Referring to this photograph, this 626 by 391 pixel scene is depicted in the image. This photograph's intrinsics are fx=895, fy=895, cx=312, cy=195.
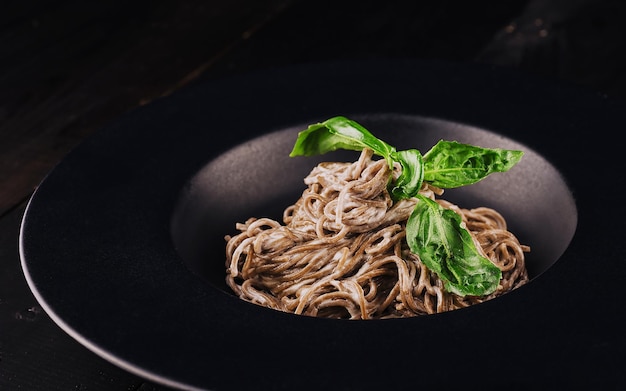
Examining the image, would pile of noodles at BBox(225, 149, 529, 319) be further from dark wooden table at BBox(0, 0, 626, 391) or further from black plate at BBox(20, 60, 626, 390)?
dark wooden table at BBox(0, 0, 626, 391)

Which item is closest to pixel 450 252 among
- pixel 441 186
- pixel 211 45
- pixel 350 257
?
pixel 441 186

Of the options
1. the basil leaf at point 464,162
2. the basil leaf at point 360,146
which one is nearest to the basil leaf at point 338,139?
the basil leaf at point 360,146

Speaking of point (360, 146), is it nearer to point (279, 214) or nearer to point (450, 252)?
point (450, 252)

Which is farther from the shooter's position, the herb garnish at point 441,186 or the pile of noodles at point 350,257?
the pile of noodles at point 350,257

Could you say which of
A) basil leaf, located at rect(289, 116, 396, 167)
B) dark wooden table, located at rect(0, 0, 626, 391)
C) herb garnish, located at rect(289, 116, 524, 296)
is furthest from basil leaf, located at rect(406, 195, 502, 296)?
dark wooden table, located at rect(0, 0, 626, 391)

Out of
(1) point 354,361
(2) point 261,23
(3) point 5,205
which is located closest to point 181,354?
(1) point 354,361

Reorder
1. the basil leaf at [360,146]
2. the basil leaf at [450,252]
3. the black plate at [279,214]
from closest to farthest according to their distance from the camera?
the black plate at [279,214]
the basil leaf at [450,252]
the basil leaf at [360,146]

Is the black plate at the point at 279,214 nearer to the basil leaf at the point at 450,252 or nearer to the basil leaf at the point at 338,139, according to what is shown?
the basil leaf at the point at 450,252
